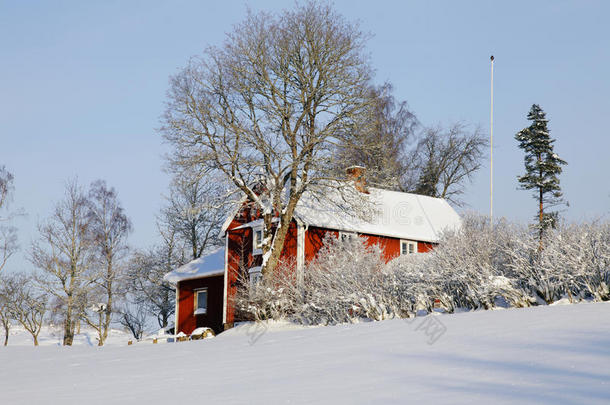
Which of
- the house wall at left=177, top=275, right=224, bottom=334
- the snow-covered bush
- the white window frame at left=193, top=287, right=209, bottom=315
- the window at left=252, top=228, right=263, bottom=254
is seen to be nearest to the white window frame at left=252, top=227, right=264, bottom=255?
the window at left=252, top=228, right=263, bottom=254

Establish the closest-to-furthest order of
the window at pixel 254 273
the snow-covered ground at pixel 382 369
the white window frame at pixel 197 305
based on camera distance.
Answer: the snow-covered ground at pixel 382 369 → the window at pixel 254 273 → the white window frame at pixel 197 305

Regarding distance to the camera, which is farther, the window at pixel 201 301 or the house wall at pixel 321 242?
the window at pixel 201 301

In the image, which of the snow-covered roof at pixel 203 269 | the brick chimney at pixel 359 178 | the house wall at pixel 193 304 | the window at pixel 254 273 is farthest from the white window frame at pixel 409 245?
the house wall at pixel 193 304

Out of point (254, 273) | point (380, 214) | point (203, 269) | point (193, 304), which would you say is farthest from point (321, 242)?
point (193, 304)

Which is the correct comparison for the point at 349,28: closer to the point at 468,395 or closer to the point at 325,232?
the point at 325,232

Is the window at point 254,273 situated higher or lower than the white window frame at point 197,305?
higher

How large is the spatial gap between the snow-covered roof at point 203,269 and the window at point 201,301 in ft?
3.05

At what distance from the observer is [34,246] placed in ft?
114

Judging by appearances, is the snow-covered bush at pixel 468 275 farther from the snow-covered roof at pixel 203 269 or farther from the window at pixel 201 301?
the window at pixel 201 301

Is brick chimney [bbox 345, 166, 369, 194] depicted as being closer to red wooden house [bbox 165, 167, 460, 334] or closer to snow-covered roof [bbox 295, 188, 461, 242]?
red wooden house [bbox 165, 167, 460, 334]

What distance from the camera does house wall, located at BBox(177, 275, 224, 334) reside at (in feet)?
104

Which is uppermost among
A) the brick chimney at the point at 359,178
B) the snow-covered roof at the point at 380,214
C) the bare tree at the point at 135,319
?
the brick chimney at the point at 359,178

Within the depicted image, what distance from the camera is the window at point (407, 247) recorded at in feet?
98.6

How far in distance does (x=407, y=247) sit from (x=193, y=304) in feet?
36.8
